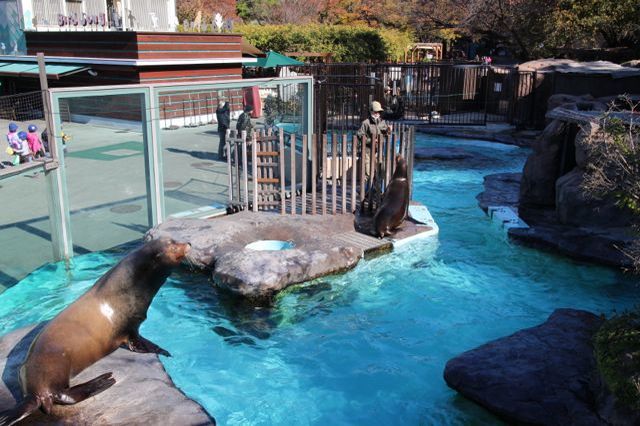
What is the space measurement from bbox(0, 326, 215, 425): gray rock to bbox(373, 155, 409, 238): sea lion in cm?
428

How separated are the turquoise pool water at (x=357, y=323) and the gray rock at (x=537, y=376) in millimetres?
196

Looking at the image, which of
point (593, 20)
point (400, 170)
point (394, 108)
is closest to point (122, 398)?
point (400, 170)

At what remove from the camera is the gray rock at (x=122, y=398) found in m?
3.71

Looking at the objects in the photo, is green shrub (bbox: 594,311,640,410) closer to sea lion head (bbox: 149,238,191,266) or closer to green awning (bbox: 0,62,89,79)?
sea lion head (bbox: 149,238,191,266)

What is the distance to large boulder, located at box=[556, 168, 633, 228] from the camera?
8094 millimetres

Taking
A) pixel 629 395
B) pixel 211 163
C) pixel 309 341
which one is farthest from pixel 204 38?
pixel 629 395

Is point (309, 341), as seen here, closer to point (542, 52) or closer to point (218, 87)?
point (218, 87)

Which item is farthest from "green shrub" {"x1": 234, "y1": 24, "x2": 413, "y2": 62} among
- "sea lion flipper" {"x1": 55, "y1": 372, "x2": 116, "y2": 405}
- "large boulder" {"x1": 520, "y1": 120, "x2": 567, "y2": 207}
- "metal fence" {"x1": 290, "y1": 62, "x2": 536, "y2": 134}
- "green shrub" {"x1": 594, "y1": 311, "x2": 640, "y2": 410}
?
"sea lion flipper" {"x1": 55, "y1": 372, "x2": 116, "y2": 405}

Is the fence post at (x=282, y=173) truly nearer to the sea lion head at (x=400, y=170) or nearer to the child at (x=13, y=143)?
the sea lion head at (x=400, y=170)

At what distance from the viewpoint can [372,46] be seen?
86.7ft

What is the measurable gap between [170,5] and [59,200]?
1854 centimetres

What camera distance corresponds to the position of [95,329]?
414 centimetres

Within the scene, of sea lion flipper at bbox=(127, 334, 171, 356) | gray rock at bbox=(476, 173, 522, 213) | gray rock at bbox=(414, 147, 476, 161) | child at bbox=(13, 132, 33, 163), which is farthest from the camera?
gray rock at bbox=(414, 147, 476, 161)

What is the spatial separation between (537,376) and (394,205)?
3.92m
